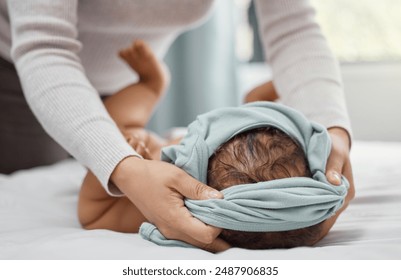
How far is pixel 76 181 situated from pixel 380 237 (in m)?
0.82

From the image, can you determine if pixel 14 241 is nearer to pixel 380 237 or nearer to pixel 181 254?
pixel 181 254

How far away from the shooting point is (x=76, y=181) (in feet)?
4.52

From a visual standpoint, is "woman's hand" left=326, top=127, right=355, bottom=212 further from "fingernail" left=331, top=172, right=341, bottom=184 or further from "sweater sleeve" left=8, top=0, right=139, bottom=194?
"sweater sleeve" left=8, top=0, right=139, bottom=194

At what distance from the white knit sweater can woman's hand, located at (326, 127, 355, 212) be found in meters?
0.04

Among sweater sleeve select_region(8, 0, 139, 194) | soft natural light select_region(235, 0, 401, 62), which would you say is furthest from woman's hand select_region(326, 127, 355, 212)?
soft natural light select_region(235, 0, 401, 62)

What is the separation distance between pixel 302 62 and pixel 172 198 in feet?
1.77

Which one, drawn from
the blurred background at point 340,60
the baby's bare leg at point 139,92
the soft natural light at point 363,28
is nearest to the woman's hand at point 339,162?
the baby's bare leg at point 139,92

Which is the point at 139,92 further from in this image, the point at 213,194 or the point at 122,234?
the point at 213,194

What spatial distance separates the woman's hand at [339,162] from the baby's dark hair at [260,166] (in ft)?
0.14

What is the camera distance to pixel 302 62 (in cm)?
116

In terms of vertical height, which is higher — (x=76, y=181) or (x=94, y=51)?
(x=94, y=51)

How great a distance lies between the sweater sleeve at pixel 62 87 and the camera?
876 mm
